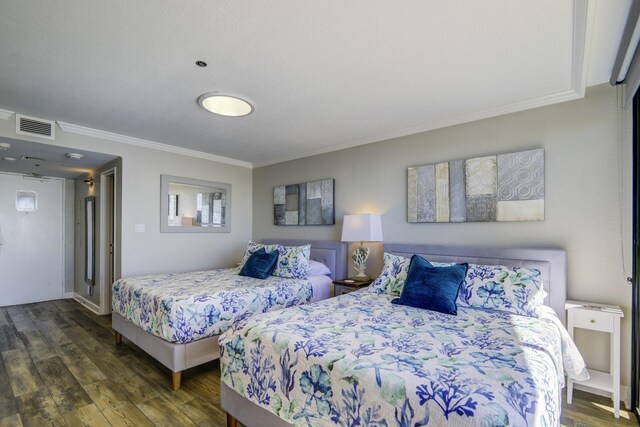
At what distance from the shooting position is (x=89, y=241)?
516 centimetres

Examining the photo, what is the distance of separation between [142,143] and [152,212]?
3.02ft

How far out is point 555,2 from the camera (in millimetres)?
1591

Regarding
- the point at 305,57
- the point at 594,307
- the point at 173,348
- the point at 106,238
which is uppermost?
the point at 305,57

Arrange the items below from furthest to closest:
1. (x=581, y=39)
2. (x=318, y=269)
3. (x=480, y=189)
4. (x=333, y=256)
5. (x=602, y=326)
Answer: (x=333, y=256), (x=318, y=269), (x=480, y=189), (x=602, y=326), (x=581, y=39)

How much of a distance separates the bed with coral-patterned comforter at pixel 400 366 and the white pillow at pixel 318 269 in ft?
5.00

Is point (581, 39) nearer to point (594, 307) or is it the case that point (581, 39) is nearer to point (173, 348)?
point (594, 307)

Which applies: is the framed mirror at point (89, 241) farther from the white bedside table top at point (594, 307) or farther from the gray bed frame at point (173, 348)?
the white bedside table top at point (594, 307)

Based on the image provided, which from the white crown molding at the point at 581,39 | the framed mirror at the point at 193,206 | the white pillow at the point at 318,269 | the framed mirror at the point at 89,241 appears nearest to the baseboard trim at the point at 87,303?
the framed mirror at the point at 89,241

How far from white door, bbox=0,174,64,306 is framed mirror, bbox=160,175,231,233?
2879 millimetres

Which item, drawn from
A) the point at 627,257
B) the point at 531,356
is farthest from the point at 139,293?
the point at 627,257

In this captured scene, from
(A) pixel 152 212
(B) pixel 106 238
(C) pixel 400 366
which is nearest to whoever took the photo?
(C) pixel 400 366

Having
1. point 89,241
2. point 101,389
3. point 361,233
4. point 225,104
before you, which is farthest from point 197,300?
point 89,241

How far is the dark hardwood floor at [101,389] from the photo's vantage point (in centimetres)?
212

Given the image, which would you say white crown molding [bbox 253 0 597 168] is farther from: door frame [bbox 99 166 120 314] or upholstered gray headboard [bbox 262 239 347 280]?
door frame [bbox 99 166 120 314]
